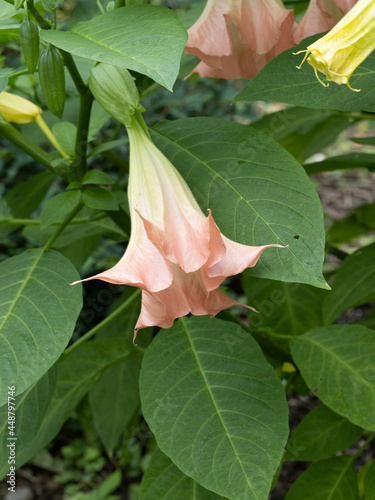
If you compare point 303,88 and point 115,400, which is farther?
point 115,400

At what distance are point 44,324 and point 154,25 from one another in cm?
40

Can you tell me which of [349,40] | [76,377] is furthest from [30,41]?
[76,377]

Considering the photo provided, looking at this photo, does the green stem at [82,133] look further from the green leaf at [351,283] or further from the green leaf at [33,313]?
the green leaf at [351,283]

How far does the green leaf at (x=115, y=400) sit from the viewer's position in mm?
1350

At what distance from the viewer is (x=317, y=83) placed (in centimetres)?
74

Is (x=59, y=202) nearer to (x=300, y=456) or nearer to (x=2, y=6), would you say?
(x=2, y=6)

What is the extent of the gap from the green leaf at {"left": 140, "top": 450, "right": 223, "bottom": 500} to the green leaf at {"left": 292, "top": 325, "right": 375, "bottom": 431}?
25 cm

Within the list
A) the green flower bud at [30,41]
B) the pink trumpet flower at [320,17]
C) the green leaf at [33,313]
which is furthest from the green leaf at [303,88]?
the green leaf at [33,313]

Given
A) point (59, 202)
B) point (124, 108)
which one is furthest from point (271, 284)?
point (124, 108)

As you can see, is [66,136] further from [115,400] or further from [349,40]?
[115,400]

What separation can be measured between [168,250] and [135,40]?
0.22m

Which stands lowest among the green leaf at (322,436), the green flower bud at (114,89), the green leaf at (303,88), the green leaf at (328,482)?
the green leaf at (328,482)

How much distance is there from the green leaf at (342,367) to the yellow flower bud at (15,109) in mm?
595

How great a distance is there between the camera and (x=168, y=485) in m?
0.91
